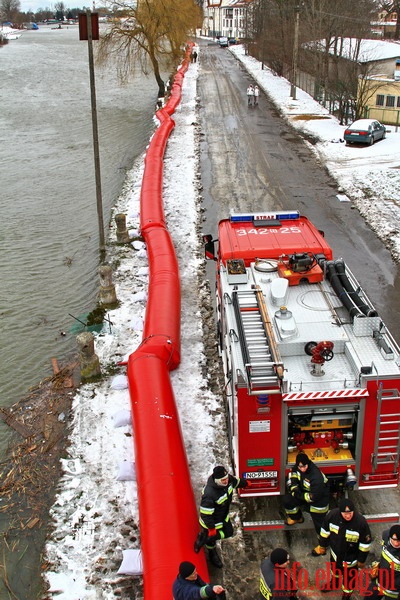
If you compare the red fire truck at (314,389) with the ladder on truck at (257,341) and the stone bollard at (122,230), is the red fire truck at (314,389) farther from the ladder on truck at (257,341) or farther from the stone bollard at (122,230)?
the stone bollard at (122,230)

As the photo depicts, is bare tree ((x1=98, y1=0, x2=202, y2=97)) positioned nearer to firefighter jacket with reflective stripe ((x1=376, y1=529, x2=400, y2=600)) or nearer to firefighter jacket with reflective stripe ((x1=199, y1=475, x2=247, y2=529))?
firefighter jacket with reflective stripe ((x1=199, y1=475, x2=247, y2=529))

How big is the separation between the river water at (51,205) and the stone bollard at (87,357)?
3.99 feet

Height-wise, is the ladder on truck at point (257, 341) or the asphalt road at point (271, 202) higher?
the ladder on truck at point (257, 341)

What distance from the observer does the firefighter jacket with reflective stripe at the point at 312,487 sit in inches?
258

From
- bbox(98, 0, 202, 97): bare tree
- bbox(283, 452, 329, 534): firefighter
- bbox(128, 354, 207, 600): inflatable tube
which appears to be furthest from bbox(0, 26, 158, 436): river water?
bbox(283, 452, 329, 534): firefighter

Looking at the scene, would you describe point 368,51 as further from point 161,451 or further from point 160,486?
point 160,486

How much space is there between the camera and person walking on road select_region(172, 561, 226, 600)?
5.44 m

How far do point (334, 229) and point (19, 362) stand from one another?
9999 millimetres

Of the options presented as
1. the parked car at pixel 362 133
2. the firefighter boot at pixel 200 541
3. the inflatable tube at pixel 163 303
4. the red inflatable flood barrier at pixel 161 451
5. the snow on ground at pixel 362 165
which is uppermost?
the parked car at pixel 362 133

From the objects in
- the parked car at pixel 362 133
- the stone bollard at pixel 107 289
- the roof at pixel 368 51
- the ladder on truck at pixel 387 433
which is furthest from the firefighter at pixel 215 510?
the roof at pixel 368 51

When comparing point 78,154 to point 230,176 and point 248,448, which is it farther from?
point 248,448

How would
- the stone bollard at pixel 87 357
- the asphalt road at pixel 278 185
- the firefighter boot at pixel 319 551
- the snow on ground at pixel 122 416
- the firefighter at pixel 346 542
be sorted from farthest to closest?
the asphalt road at pixel 278 185 → the stone bollard at pixel 87 357 → the snow on ground at pixel 122 416 → the firefighter boot at pixel 319 551 → the firefighter at pixel 346 542

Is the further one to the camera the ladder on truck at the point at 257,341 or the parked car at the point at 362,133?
the parked car at the point at 362,133

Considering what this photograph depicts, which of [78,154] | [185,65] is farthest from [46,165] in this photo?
[185,65]
